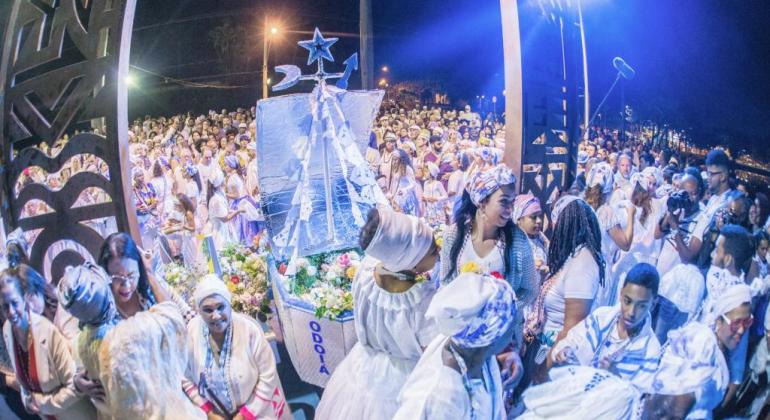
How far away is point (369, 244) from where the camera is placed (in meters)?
2.17

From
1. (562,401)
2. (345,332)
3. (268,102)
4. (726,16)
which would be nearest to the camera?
(562,401)

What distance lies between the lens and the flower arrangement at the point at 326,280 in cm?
336

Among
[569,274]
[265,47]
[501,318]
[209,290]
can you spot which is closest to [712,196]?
[569,274]

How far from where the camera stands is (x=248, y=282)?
13.6 feet

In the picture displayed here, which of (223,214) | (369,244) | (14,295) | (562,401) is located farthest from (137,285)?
(223,214)

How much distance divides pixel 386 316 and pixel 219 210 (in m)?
3.82

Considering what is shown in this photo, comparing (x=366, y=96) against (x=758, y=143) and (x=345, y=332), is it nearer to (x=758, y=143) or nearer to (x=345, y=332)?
(x=345, y=332)

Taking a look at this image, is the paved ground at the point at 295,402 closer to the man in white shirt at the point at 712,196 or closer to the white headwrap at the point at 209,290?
the white headwrap at the point at 209,290

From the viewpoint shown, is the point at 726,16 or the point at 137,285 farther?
the point at 137,285

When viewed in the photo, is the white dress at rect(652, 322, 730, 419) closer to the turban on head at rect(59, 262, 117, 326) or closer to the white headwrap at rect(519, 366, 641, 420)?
the white headwrap at rect(519, 366, 641, 420)

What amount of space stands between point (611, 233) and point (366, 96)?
234 centimetres

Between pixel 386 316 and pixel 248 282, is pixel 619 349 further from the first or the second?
pixel 248 282

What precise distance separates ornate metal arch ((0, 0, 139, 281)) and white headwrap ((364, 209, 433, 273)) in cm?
162

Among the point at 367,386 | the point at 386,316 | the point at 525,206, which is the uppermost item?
the point at 525,206
